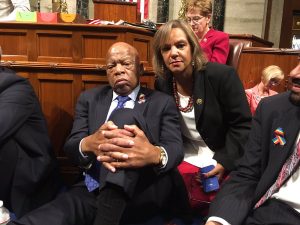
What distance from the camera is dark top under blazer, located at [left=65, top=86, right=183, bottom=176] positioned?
1701 millimetres

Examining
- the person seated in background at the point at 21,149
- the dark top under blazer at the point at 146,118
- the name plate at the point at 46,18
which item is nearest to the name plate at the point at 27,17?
the name plate at the point at 46,18

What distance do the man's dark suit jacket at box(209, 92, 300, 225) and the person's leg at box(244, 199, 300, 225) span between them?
32 millimetres

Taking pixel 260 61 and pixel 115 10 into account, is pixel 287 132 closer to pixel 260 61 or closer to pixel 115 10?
pixel 260 61

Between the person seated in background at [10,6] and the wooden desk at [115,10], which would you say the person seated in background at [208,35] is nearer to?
the wooden desk at [115,10]

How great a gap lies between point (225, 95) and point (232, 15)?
4750mm

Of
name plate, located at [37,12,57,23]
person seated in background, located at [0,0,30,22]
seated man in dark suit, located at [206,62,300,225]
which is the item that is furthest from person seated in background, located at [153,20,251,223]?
person seated in background, located at [0,0,30,22]

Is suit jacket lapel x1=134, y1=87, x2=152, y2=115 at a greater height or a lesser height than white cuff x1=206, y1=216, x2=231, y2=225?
greater

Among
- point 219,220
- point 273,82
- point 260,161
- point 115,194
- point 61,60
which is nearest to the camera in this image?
point 219,220

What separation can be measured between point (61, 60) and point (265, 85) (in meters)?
1.58

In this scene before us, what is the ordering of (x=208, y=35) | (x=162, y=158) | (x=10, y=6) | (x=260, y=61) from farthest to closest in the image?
(x=10, y=6) < (x=260, y=61) < (x=208, y=35) < (x=162, y=158)

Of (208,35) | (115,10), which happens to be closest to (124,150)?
(208,35)

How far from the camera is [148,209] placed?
1.62 m

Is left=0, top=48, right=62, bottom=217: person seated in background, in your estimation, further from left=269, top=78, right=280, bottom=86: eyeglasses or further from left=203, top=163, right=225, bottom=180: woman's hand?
left=269, top=78, right=280, bottom=86: eyeglasses

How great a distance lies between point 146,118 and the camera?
1.76 meters
